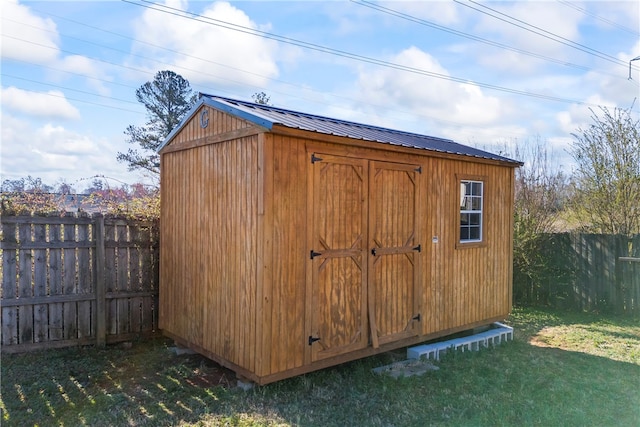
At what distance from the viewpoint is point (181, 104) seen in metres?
15.9

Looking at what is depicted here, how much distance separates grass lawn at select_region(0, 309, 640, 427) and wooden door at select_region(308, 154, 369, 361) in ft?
1.43

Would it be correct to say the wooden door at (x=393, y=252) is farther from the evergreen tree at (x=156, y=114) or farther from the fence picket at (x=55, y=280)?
the evergreen tree at (x=156, y=114)

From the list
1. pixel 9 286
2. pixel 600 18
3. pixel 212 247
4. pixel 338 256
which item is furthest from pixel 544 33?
pixel 9 286

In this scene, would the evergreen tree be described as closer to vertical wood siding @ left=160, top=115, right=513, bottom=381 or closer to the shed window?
vertical wood siding @ left=160, top=115, right=513, bottom=381

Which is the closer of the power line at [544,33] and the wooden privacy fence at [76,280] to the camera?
the wooden privacy fence at [76,280]

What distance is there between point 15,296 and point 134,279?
1260 millimetres

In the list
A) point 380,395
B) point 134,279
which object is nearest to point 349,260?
point 380,395

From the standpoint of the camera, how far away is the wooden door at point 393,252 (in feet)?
15.2

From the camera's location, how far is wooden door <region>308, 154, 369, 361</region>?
413 centimetres

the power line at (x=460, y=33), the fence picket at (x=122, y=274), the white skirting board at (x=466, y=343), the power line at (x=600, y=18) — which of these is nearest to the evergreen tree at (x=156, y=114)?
the power line at (x=460, y=33)

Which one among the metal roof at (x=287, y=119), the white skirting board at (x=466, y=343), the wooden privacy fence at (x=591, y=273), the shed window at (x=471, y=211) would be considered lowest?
the white skirting board at (x=466, y=343)

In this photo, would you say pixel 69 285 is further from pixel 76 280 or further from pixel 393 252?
pixel 393 252

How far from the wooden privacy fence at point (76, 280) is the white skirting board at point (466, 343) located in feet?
11.4

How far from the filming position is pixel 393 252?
191 inches
